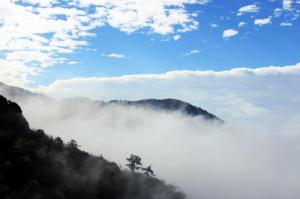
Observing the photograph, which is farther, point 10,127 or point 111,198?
point 111,198

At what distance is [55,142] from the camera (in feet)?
654

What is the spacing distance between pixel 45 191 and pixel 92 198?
23.3 metres

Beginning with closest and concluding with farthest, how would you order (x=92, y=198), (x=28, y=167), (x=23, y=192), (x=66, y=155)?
(x=23, y=192) < (x=28, y=167) < (x=92, y=198) < (x=66, y=155)

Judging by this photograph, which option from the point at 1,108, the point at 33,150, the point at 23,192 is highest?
the point at 1,108

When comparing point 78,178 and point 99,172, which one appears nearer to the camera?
point 78,178

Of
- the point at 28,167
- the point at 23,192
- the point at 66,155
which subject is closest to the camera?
the point at 23,192

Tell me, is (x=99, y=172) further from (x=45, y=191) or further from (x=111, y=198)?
(x=45, y=191)

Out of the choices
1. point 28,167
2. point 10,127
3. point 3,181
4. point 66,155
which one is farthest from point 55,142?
point 3,181

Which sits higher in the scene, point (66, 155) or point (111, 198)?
point (66, 155)

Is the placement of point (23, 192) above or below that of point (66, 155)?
below

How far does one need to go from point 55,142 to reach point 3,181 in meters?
49.3

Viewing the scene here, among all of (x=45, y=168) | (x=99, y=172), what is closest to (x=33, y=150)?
(x=45, y=168)

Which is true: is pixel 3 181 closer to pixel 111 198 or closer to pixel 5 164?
pixel 5 164

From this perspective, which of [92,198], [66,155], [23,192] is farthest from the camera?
[66,155]
